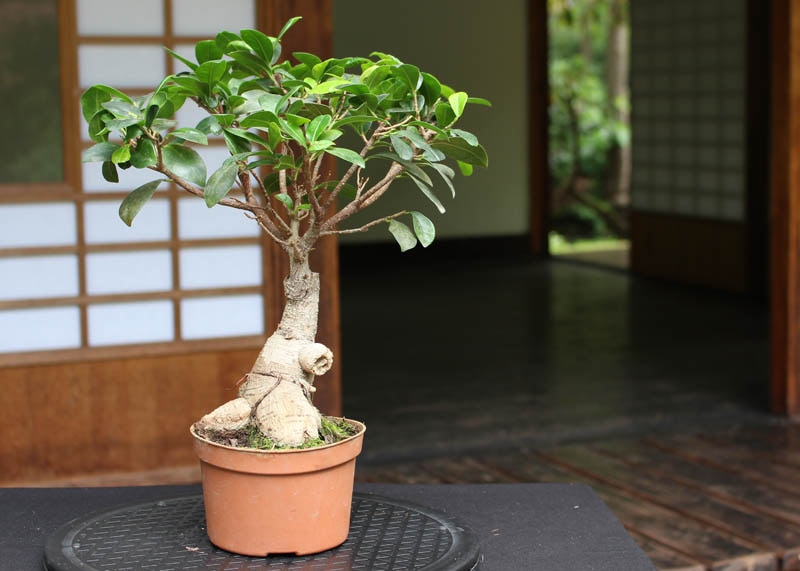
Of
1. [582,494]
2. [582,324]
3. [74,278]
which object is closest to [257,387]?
[582,494]

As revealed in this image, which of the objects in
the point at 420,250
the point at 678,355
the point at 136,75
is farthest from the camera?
the point at 420,250

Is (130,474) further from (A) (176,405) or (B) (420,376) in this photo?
(B) (420,376)

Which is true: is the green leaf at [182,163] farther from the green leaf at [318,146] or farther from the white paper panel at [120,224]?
the white paper panel at [120,224]

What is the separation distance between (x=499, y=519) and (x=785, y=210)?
102 inches

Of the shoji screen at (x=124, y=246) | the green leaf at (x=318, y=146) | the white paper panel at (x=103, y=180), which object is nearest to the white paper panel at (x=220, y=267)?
the shoji screen at (x=124, y=246)

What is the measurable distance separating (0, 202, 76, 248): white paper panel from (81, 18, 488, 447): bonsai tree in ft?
5.54

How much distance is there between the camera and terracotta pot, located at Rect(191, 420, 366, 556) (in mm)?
1489

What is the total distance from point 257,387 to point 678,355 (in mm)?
3860

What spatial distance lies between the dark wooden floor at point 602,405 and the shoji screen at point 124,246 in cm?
74

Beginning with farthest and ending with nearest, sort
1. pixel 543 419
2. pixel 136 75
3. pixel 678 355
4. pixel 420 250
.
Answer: pixel 420 250, pixel 678 355, pixel 543 419, pixel 136 75

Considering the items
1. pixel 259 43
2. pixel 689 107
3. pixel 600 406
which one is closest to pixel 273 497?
pixel 259 43

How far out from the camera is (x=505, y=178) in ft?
28.4

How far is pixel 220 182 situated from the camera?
143 cm

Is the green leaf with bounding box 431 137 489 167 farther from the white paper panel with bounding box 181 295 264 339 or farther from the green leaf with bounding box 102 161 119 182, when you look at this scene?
the white paper panel with bounding box 181 295 264 339
